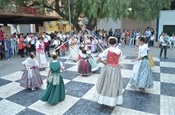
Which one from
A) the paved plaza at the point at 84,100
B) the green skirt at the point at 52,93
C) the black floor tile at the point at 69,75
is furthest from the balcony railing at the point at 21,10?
the green skirt at the point at 52,93

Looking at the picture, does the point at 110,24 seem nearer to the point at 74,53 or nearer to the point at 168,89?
the point at 74,53

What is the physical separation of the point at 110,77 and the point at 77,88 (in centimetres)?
173

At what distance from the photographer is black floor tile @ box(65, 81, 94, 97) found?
4.84 metres

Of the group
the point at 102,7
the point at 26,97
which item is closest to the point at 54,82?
the point at 26,97

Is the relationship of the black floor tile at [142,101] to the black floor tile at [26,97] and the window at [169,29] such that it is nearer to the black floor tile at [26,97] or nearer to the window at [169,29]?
the black floor tile at [26,97]

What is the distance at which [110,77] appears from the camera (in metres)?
3.74

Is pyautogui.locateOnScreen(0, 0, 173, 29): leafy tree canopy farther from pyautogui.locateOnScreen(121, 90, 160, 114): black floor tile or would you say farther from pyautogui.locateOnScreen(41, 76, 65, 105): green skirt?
pyautogui.locateOnScreen(41, 76, 65, 105): green skirt

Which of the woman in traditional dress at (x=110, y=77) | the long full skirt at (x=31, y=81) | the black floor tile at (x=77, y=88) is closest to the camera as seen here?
the woman in traditional dress at (x=110, y=77)

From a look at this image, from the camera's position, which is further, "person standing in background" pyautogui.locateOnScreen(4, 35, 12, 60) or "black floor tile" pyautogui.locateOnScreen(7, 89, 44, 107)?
"person standing in background" pyautogui.locateOnScreen(4, 35, 12, 60)

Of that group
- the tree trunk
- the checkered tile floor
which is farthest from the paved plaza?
the tree trunk

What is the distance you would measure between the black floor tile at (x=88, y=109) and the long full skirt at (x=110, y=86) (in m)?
0.20

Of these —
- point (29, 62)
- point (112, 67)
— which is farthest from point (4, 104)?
point (112, 67)

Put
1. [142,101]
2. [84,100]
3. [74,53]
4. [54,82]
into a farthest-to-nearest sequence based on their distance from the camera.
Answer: [74,53] < [84,100] < [142,101] < [54,82]

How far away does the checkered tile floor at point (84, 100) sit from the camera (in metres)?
3.88
